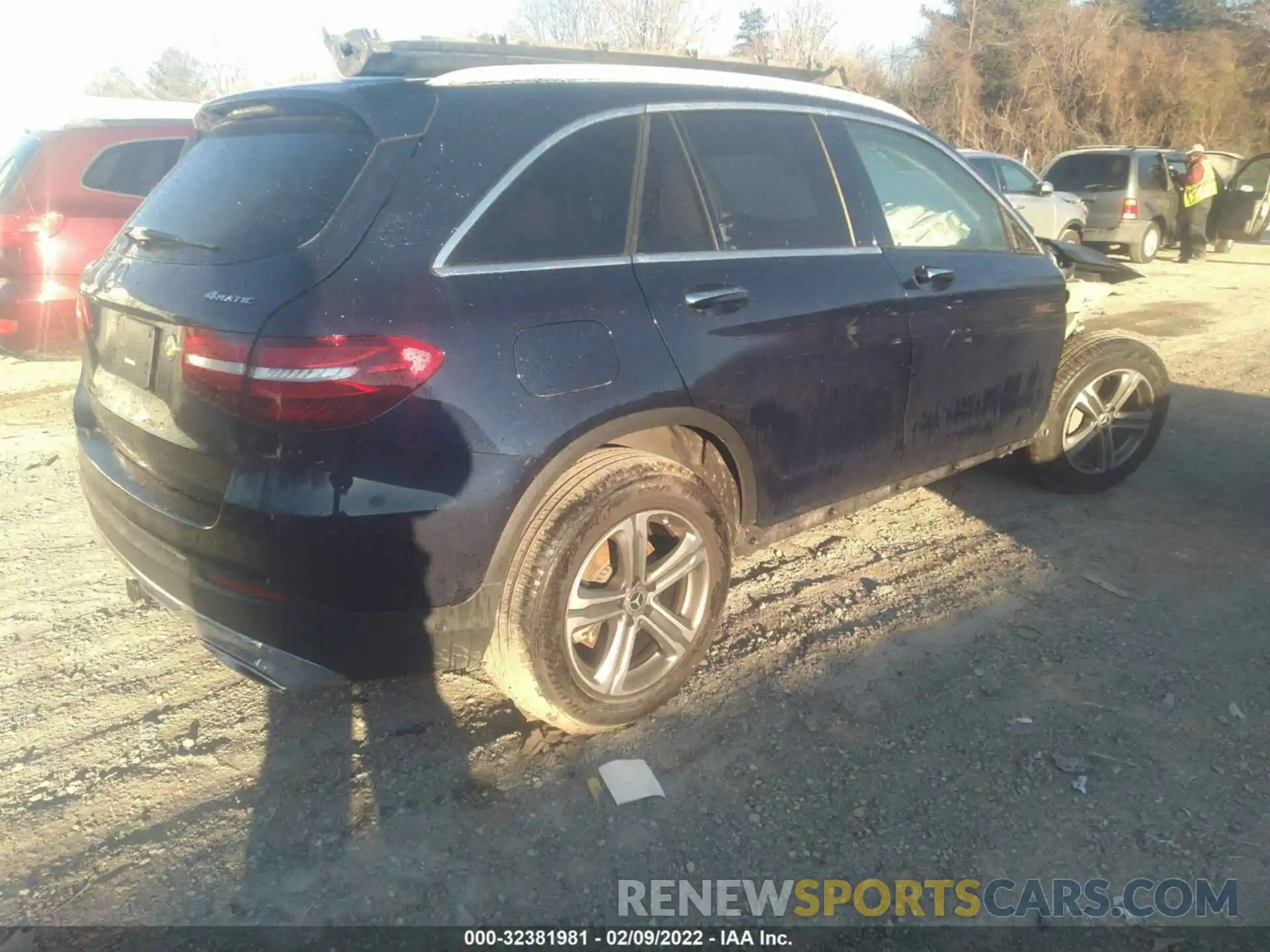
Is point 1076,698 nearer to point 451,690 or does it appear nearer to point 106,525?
point 451,690

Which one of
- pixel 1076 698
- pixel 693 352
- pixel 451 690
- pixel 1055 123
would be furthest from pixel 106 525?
pixel 1055 123

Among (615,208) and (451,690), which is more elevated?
(615,208)

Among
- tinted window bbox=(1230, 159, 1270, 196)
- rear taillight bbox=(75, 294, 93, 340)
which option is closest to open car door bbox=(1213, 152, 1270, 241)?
tinted window bbox=(1230, 159, 1270, 196)

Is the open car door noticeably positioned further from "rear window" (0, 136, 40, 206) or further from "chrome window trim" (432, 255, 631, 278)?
"rear window" (0, 136, 40, 206)

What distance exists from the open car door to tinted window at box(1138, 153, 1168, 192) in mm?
1181

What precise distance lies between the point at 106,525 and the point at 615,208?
1840 millimetres

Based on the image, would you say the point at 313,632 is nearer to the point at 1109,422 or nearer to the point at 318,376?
the point at 318,376

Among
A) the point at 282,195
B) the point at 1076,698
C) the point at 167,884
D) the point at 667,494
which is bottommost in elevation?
the point at 167,884

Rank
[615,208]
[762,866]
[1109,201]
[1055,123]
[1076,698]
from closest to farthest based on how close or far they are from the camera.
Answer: [762,866] < [615,208] < [1076,698] < [1109,201] < [1055,123]

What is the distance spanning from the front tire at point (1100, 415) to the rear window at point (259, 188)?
134 inches

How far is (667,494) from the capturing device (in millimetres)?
2729

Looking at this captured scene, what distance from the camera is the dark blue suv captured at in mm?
2211

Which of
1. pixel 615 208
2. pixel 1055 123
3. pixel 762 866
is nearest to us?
pixel 762 866

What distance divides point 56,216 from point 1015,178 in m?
12.0
